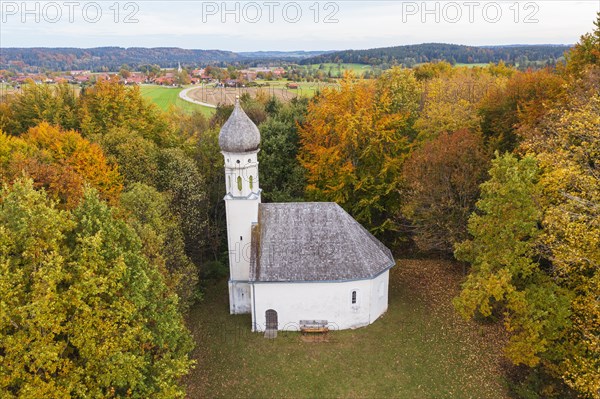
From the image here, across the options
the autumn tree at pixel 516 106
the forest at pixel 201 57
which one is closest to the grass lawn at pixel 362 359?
the autumn tree at pixel 516 106

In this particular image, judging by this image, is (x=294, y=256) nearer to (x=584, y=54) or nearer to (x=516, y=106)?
(x=516, y=106)

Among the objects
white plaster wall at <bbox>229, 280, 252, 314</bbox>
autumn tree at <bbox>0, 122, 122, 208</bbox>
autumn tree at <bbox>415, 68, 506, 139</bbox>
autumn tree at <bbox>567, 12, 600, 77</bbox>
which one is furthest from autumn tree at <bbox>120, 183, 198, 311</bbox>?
autumn tree at <bbox>567, 12, 600, 77</bbox>

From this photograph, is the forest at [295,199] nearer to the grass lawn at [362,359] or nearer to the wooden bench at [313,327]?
the grass lawn at [362,359]

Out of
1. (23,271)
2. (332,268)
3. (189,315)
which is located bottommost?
(189,315)

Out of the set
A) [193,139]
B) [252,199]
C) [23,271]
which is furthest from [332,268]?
[193,139]

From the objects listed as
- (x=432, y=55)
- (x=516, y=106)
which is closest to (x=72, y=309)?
(x=516, y=106)

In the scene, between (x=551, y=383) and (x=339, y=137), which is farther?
(x=339, y=137)

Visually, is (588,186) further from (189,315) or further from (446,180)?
(189,315)
